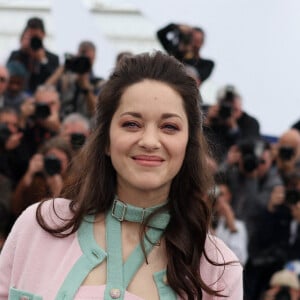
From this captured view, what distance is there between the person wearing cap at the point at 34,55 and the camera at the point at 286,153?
5.35 ft

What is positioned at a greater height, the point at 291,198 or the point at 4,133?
the point at 4,133

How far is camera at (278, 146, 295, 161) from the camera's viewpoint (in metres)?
5.27

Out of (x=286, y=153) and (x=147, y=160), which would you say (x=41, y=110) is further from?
(x=147, y=160)

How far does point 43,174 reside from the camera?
4582 mm

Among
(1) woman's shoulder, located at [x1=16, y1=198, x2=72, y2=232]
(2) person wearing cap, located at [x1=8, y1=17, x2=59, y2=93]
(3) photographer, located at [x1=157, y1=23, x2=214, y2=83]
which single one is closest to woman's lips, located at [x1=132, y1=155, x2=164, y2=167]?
(1) woman's shoulder, located at [x1=16, y1=198, x2=72, y2=232]

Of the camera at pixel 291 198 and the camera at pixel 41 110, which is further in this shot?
the camera at pixel 41 110

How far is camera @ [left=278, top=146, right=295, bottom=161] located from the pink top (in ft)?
11.2

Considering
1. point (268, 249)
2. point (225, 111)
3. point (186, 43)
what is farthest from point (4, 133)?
point (268, 249)

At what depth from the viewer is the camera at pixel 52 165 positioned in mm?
4500

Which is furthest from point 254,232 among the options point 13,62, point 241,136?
point 13,62

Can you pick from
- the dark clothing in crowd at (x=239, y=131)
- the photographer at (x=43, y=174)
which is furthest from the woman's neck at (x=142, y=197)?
the dark clothing in crowd at (x=239, y=131)

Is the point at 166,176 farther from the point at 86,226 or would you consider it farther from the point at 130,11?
the point at 130,11

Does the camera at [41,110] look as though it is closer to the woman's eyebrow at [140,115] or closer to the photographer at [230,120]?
the photographer at [230,120]

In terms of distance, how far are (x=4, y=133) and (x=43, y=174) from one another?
0.45 metres
